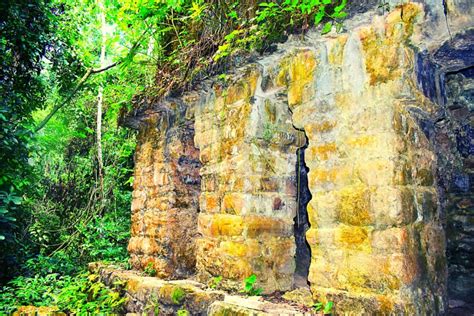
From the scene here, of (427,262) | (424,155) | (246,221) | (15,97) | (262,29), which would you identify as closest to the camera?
(427,262)

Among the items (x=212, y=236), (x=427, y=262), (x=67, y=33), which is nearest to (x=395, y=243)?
(x=427, y=262)

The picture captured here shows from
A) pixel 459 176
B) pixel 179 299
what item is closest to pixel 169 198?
pixel 179 299

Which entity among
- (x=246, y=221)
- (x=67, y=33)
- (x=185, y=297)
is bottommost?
(x=185, y=297)

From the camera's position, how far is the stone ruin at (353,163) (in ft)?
7.30

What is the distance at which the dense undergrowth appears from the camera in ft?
11.2

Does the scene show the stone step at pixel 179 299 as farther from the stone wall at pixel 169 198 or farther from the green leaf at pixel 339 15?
the green leaf at pixel 339 15

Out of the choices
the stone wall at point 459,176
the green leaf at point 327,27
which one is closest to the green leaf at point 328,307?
the stone wall at point 459,176

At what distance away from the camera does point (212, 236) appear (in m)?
3.43

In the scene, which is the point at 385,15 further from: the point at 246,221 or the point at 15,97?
the point at 15,97

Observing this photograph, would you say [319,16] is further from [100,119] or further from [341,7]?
[100,119]

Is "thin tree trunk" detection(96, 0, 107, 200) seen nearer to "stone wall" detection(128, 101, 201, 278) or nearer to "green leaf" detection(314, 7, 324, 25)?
"stone wall" detection(128, 101, 201, 278)

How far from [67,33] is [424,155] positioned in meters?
6.22

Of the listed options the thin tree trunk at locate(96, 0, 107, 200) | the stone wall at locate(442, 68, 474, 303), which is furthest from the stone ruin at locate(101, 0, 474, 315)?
the thin tree trunk at locate(96, 0, 107, 200)

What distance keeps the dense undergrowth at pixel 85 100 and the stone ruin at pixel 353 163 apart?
→ 27cm
